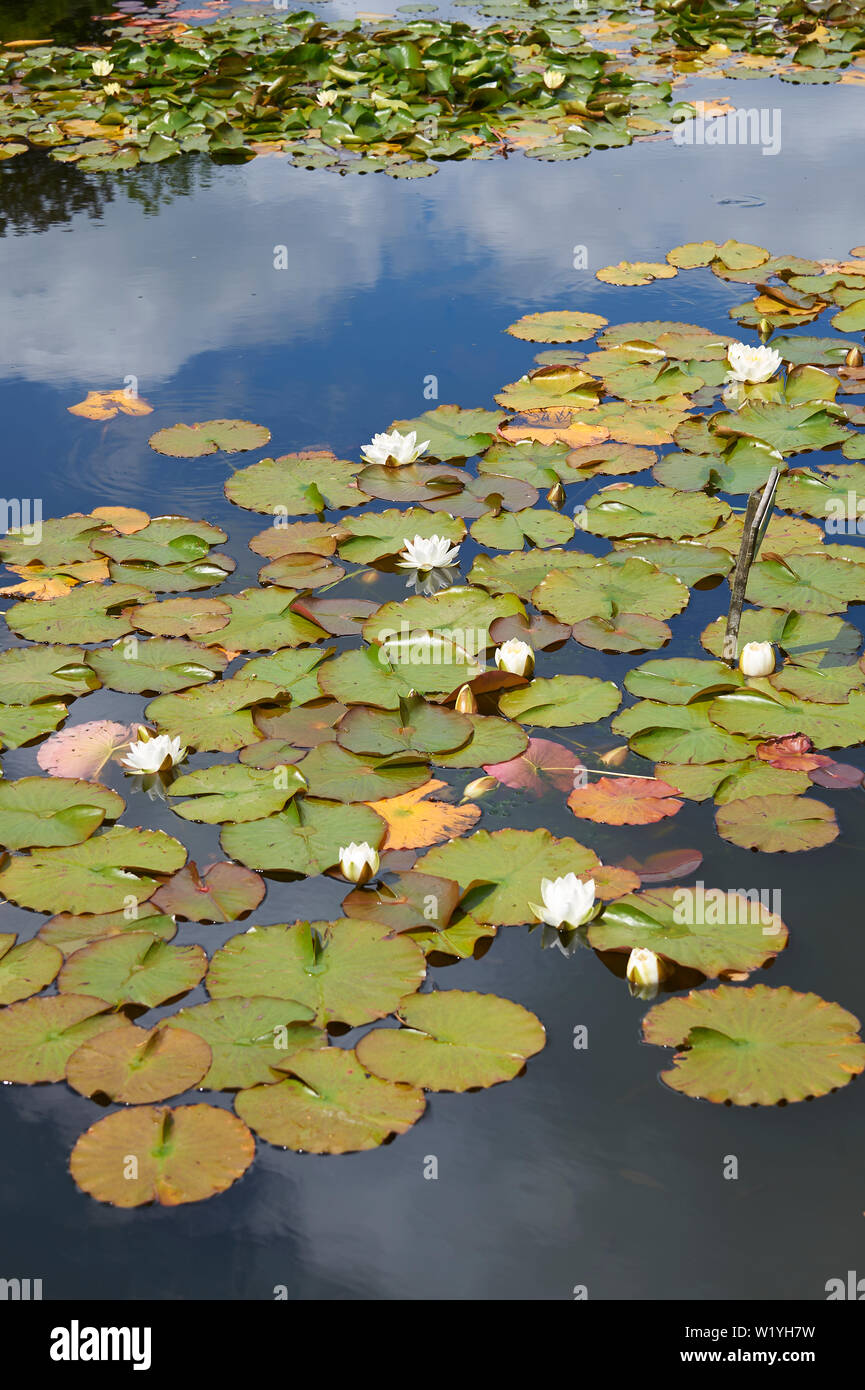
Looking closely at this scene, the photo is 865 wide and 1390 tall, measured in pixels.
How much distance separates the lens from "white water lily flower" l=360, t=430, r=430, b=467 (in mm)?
3609

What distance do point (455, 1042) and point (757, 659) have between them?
4.15 feet

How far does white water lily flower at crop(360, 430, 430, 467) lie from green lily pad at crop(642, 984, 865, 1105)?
2.15 m

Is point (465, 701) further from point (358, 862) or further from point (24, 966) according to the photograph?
point (24, 966)

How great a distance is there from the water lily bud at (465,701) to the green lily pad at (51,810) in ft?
A: 2.60

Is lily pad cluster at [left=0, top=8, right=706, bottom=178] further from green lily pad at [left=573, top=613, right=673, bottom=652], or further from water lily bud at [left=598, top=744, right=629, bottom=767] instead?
water lily bud at [left=598, top=744, right=629, bottom=767]

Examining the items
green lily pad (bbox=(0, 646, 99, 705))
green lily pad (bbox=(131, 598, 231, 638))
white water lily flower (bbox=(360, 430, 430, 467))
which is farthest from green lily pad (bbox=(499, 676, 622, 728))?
white water lily flower (bbox=(360, 430, 430, 467))

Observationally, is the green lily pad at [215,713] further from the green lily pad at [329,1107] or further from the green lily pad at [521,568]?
the green lily pad at [329,1107]

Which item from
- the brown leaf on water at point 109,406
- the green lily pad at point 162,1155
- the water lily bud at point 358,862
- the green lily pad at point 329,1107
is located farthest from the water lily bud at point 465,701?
the brown leaf on water at point 109,406

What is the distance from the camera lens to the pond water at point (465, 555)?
5.39 ft

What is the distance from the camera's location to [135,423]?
13.4 feet

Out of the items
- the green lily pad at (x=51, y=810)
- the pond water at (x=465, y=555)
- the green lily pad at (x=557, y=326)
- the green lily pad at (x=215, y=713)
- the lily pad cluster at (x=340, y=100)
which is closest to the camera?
the pond water at (x=465, y=555)
